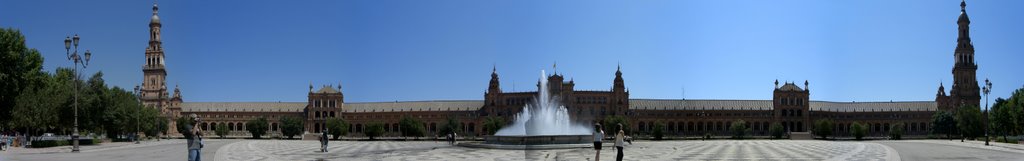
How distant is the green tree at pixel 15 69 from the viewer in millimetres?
63625

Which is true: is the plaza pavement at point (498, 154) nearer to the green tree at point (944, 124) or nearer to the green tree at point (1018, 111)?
the green tree at point (1018, 111)

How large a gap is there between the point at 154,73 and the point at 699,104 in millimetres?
103890

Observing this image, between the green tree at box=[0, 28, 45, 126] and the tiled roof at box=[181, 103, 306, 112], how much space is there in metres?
122

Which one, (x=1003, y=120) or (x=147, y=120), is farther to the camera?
(x=147, y=120)

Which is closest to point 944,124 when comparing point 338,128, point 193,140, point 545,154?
point 338,128

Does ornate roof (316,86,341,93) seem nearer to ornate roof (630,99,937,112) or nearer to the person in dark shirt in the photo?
ornate roof (630,99,937,112)

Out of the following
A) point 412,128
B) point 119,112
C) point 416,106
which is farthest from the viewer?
point 416,106

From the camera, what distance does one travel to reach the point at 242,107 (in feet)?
636

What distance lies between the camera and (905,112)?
180m

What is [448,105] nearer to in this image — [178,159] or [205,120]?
[205,120]

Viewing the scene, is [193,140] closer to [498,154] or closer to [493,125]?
[498,154]

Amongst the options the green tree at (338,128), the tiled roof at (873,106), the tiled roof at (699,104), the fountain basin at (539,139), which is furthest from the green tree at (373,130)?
the tiled roof at (873,106)

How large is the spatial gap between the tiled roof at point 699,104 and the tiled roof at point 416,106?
31.4m

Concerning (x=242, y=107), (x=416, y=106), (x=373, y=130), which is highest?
(x=416, y=106)
